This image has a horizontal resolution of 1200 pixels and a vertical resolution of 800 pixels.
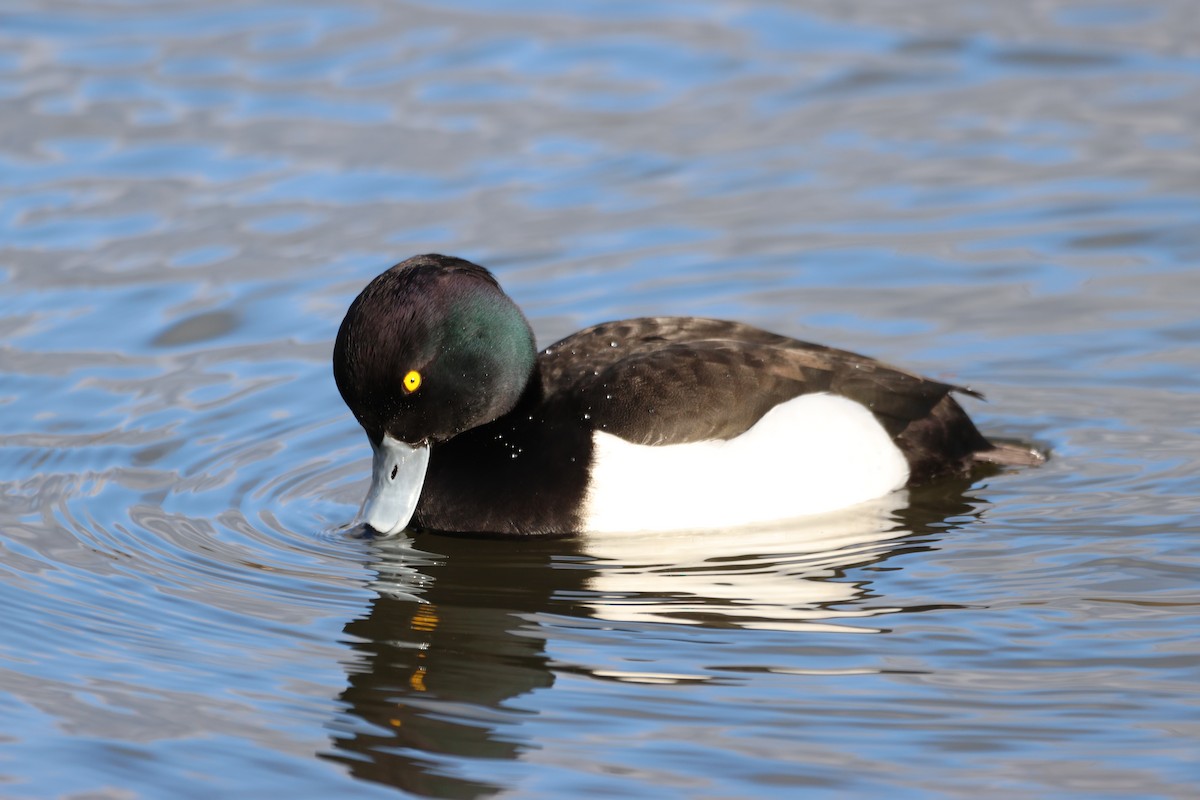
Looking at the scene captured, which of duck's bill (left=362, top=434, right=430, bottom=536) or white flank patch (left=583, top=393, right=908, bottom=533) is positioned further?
duck's bill (left=362, top=434, right=430, bottom=536)

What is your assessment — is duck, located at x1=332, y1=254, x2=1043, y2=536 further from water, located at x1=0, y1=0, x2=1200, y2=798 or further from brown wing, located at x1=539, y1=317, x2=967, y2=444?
water, located at x1=0, y1=0, x2=1200, y2=798

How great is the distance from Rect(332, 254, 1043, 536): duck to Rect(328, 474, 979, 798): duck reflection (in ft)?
0.40

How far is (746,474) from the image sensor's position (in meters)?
6.80

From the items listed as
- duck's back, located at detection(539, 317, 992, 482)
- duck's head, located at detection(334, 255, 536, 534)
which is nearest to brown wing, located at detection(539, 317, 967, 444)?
duck's back, located at detection(539, 317, 992, 482)

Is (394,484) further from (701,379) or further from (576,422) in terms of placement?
(701,379)

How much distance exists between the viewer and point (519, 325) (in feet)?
22.5

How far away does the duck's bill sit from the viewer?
269 inches

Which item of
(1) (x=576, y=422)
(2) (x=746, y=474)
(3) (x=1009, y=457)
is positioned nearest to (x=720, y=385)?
(2) (x=746, y=474)

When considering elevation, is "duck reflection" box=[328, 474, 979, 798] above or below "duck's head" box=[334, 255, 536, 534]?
below

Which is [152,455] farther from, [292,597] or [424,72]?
[424,72]

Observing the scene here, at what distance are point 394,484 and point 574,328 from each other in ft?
7.99

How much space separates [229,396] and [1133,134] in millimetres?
5817

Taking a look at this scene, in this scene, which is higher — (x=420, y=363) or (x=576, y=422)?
(x=420, y=363)

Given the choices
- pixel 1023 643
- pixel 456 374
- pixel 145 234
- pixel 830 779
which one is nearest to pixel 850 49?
pixel 145 234
